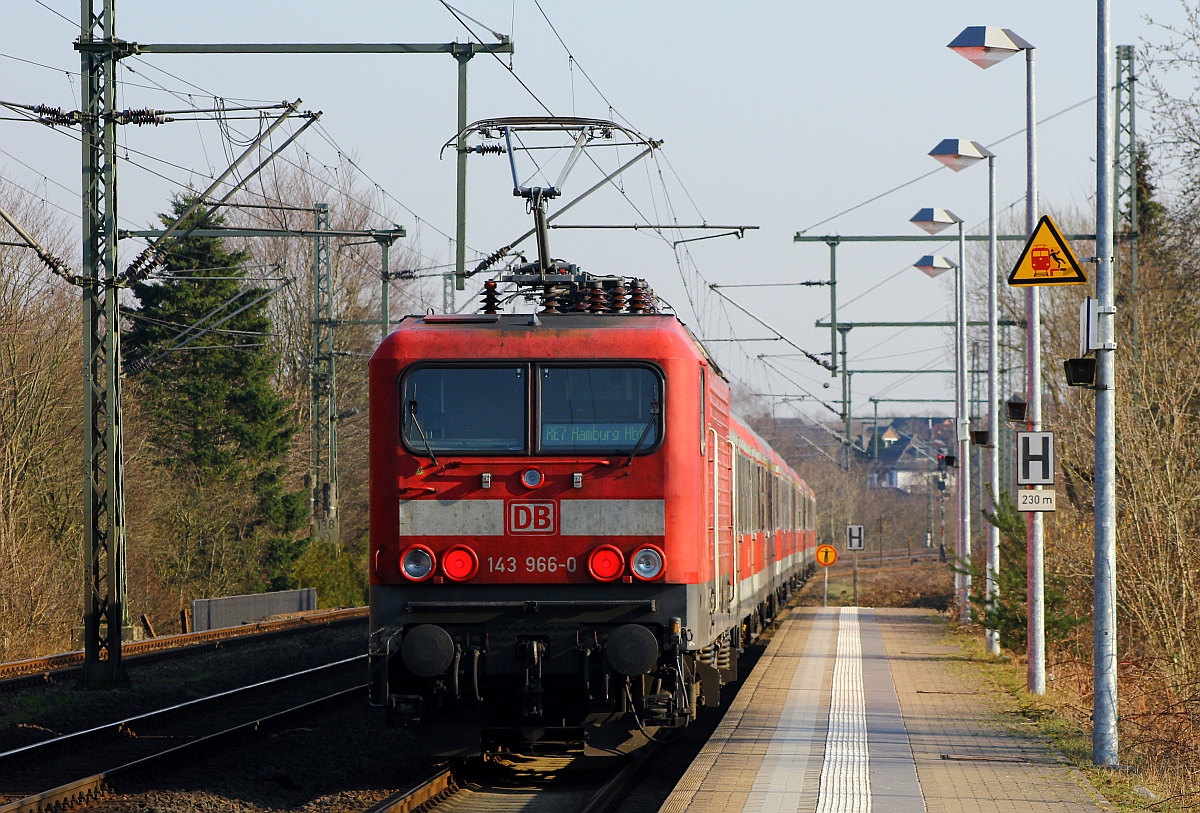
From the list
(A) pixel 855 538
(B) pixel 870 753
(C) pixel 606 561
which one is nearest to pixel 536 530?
(C) pixel 606 561

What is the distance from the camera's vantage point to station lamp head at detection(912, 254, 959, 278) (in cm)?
2706

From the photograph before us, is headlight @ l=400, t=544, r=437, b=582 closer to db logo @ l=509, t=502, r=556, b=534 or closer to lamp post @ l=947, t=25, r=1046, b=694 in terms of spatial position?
db logo @ l=509, t=502, r=556, b=534

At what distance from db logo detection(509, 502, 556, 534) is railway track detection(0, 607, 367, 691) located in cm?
955

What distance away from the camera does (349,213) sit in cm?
4822

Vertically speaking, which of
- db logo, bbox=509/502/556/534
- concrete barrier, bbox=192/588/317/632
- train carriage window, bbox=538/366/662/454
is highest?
train carriage window, bbox=538/366/662/454

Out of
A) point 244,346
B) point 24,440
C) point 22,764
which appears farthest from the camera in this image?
point 244,346

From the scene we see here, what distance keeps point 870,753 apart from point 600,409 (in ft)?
11.8

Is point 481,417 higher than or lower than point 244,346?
lower

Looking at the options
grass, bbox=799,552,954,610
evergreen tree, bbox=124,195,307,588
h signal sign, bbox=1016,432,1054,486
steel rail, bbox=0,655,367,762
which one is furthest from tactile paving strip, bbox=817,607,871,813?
evergreen tree, bbox=124,195,307,588

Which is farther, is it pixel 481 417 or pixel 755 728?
pixel 755 728

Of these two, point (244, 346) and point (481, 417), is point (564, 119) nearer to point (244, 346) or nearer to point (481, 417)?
point (481, 417)

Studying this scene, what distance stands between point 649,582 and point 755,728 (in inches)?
141

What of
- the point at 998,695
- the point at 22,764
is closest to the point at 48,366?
the point at 22,764

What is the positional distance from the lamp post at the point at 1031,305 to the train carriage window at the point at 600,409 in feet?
21.9
